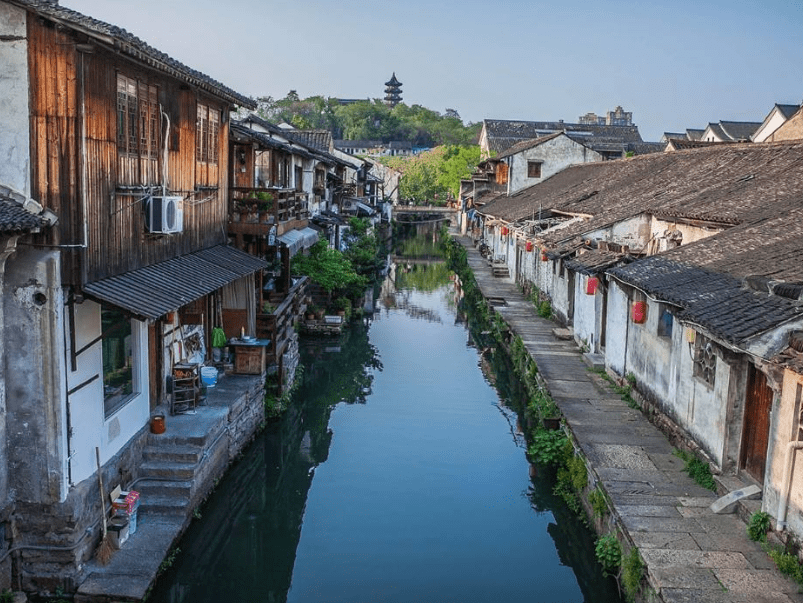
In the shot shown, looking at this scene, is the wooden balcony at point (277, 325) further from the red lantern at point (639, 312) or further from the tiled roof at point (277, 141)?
the red lantern at point (639, 312)

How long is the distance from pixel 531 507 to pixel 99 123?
921cm

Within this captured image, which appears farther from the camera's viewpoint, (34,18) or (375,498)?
(375,498)

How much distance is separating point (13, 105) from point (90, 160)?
3.46ft

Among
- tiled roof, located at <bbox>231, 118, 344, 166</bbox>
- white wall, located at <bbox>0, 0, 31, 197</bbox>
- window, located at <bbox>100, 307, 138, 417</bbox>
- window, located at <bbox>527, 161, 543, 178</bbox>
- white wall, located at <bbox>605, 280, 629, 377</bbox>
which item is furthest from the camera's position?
window, located at <bbox>527, 161, 543, 178</bbox>

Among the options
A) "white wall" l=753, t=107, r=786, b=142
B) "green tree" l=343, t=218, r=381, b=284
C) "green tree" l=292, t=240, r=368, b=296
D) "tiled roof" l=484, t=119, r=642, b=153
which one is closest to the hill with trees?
"tiled roof" l=484, t=119, r=642, b=153

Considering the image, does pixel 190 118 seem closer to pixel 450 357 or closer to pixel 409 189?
pixel 450 357

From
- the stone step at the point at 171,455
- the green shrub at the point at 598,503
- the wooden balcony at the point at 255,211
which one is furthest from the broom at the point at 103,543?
the wooden balcony at the point at 255,211

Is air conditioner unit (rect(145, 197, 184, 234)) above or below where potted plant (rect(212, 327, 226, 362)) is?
above

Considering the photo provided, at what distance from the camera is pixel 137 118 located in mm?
11227

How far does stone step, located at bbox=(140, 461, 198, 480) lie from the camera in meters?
11.5

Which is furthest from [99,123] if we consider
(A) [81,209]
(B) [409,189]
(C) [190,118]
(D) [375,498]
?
(B) [409,189]

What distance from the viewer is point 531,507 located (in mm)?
13625

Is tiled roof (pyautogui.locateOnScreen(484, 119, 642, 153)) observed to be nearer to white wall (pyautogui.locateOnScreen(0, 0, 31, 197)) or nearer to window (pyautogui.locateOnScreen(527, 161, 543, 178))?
window (pyautogui.locateOnScreen(527, 161, 543, 178))

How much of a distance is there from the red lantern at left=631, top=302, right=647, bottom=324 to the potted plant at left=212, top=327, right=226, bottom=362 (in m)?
8.32
